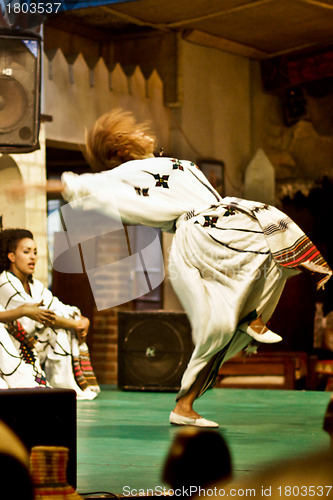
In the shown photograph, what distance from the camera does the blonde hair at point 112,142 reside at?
13.9 ft

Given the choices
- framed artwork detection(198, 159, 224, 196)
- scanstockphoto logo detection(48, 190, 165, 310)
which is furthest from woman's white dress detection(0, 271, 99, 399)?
framed artwork detection(198, 159, 224, 196)

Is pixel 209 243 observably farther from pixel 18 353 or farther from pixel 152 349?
pixel 152 349

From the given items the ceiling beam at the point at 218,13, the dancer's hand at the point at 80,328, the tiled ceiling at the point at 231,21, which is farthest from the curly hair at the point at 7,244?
the ceiling beam at the point at 218,13

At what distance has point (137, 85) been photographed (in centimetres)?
916

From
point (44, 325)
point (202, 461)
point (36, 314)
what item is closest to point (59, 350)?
point (44, 325)

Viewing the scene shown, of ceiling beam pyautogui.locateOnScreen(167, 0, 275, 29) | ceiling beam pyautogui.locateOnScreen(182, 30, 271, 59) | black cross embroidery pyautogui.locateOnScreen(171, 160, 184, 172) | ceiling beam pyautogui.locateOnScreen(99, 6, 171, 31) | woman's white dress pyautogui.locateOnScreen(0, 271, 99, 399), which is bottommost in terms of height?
woman's white dress pyautogui.locateOnScreen(0, 271, 99, 399)

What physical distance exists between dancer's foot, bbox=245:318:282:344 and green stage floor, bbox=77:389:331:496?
454 mm

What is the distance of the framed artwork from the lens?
952 centimetres

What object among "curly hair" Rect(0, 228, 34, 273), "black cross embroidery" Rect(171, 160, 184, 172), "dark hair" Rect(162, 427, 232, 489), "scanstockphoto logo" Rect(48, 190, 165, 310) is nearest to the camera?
"dark hair" Rect(162, 427, 232, 489)

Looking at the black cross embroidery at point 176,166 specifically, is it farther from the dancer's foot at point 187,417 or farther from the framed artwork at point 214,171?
the framed artwork at point 214,171

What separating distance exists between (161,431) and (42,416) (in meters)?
1.86

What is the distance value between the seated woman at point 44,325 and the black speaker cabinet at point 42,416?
11.2 feet

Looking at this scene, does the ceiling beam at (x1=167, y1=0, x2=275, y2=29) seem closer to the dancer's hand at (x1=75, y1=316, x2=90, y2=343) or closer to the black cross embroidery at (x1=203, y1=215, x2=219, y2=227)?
the dancer's hand at (x1=75, y1=316, x2=90, y2=343)

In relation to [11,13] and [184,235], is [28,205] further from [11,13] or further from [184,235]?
[184,235]
